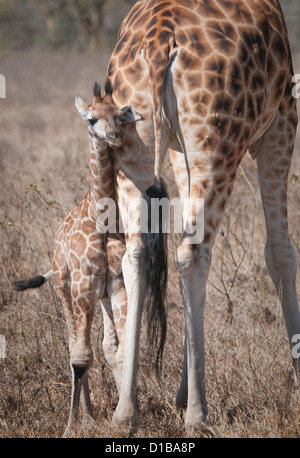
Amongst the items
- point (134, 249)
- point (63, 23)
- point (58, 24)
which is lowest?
point (134, 249)

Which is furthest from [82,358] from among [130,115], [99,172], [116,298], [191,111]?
[191,111]

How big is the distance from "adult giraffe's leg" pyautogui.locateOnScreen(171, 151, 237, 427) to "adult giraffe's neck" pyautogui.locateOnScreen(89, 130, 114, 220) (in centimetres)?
45

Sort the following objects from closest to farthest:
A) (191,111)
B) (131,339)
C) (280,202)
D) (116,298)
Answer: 1. (191,111)
2. (131,339)
3. (116,298)
4. (280,202)

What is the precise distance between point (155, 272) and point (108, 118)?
2.70 feet

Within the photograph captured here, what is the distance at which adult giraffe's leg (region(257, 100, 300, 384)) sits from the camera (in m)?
4.01

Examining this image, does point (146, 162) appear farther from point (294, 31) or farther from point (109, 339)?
point (294, 31)

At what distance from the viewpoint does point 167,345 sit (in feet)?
14.7

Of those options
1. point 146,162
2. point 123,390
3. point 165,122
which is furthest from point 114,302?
point 165,122

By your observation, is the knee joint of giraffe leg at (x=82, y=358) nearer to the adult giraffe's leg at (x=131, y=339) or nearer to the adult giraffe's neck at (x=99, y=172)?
the adult giraffe's leg at (x=131, y=339)

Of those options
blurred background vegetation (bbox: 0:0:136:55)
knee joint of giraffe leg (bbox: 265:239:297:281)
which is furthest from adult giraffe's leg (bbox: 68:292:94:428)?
blurred background vegetation (bbox: 0:0:136:55)

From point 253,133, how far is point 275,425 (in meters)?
1.46

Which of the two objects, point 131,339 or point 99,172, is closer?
point 131,339

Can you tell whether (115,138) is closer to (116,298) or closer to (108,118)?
(108,118)

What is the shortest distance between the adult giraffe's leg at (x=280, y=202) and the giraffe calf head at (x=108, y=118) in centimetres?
97
